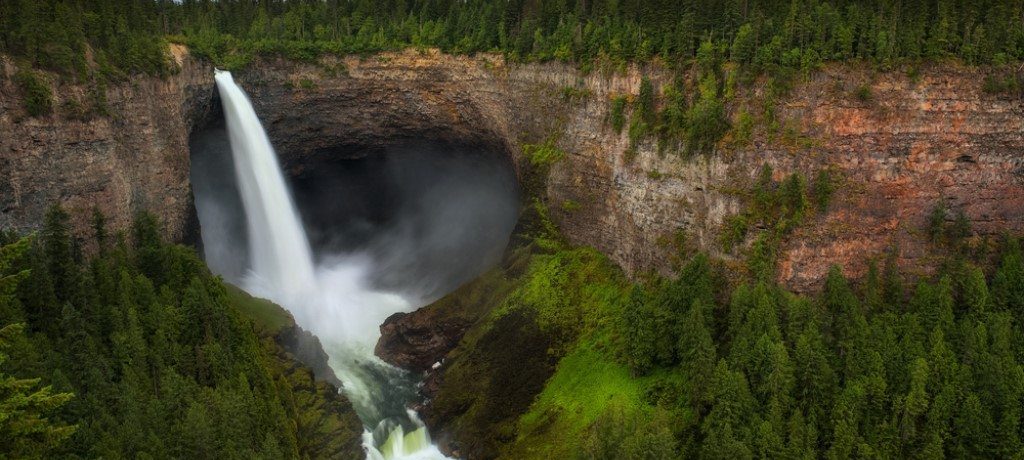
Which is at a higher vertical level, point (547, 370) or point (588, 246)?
point (588, 246)

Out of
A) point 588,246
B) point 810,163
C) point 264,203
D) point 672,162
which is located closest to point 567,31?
point 672,162

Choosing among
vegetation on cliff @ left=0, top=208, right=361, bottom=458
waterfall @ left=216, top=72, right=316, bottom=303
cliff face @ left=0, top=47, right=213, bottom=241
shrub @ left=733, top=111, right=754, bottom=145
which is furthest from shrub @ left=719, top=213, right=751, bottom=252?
waterfall @ left=216, top=72, right=316, bottom=303

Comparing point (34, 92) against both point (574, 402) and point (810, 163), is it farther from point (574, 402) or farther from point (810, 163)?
point (810, 163)

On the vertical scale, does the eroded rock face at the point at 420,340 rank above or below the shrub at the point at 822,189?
below

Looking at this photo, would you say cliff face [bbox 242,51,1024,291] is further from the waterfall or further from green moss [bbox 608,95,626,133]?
the waterfall

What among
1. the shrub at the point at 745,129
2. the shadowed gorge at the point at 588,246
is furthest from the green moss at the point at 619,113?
the shrub at the point at 745,129

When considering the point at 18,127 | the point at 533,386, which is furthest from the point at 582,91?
the point at 18,127

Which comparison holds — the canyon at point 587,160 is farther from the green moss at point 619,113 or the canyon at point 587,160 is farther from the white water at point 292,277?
the white water at point 292,277
